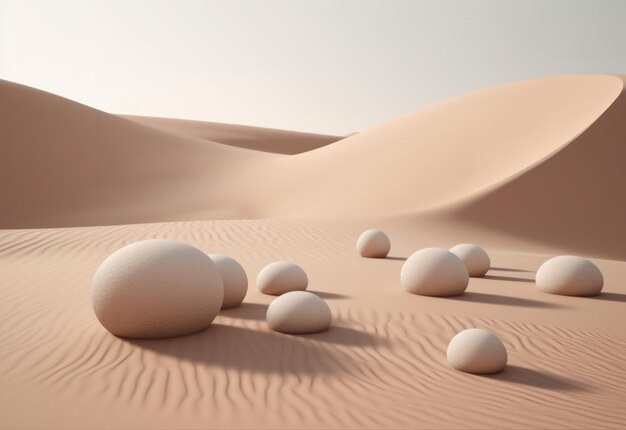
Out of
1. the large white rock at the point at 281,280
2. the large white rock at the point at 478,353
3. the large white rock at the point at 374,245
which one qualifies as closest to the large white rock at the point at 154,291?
the large white rock at the point at 281,280

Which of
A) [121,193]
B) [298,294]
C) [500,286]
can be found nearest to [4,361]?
[298,294]

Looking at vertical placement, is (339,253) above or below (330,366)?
below

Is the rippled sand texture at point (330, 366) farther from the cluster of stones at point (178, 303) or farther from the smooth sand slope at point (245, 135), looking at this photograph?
the smooth sand slope at point (245, 135)

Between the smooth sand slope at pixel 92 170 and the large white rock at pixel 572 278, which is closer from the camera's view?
the large white rock at pixel 572 278

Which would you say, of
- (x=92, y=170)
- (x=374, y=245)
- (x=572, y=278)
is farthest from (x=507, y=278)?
(x=92, y=170)

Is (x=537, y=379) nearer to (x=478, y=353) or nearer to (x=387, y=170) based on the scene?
(x=478, y=353)

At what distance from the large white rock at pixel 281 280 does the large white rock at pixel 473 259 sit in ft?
12.9

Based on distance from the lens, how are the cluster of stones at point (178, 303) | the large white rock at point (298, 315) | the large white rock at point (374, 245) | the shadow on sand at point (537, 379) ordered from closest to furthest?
the shadow on sand at point (537, 379), the cluster of stones at point (178, 303), the large white rock at point (298, 315), the large white rock at point (374, 245)

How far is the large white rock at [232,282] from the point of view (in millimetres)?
8266

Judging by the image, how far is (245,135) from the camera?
8194 centimetres

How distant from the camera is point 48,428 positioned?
4652 millimetres

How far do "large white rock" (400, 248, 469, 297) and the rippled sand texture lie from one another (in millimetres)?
276

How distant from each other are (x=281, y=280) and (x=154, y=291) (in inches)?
127

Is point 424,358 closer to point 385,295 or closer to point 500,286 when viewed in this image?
point 385,295
